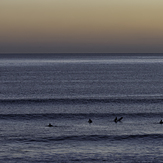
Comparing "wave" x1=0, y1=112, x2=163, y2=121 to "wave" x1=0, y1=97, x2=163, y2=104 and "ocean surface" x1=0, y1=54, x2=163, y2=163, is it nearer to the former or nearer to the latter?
"ocean surface" x1=0, y1=54, x2=163, y2=163

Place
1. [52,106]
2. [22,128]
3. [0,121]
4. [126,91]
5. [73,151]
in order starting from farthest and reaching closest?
[126,91]
[52,106]
[0,121]
[22,128]
[73,151]

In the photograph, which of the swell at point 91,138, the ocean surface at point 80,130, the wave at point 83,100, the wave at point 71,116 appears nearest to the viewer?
the ocean surface at point 80,130

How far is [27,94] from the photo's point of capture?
70.4m

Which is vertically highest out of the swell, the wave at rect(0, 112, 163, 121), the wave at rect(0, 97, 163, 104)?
the wave at rect(0, 97, 163, 104)

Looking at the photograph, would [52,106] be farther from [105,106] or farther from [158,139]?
[158,139]

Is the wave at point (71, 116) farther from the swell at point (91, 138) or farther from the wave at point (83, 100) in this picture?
the wave at point (83, 100)

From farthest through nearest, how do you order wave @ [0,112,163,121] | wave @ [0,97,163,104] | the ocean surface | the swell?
wave @ [0,97,163,104], wave @ [0,112,163,121], the swell, the ocean surface

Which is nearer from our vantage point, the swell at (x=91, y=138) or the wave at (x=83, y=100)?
the swell at (x=91, y=138)

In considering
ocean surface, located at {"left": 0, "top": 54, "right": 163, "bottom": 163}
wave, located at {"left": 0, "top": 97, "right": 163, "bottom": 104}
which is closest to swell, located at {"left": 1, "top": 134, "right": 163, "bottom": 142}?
ocean surface, located at {"left": 0, "top": 54, "right": 163, "bottom": 163}

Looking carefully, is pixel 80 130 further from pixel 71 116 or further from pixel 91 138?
pixel 71 116

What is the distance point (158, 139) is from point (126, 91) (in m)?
41.8

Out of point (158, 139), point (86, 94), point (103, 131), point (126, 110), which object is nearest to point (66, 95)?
point (86, 94)

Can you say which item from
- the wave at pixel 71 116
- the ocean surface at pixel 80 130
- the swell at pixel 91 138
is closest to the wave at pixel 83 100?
the ocean surface at pixel 80 130

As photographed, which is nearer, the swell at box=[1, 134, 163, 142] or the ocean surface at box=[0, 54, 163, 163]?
the ocean surface at box=[0, 54, 163, 163]
